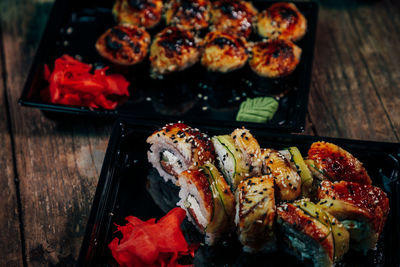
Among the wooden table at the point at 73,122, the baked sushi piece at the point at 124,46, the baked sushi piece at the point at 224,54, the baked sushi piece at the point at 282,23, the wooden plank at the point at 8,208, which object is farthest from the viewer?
the baked sushi piece at the point at 282,23

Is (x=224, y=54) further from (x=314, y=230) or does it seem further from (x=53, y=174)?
(x=314, y=230)

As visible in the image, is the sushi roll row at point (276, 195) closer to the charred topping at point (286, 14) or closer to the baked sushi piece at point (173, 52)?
the baked sushi piece at point (173, 52)

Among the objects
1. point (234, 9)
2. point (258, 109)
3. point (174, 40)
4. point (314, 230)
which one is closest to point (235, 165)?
point (314, 230)

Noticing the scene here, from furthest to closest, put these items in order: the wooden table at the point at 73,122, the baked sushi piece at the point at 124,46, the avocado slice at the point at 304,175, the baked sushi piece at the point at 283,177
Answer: the baked sushi piece at the point at 124,46 < the wooden table at the point at 73,122 < the avocado slice at the point at 304,175 < the baked sushi piece at the point at 283,177

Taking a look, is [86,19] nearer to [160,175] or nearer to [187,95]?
[187,95]

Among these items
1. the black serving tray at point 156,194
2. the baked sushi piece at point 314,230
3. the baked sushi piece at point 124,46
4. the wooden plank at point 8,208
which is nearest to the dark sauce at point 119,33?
the baked sushi piece at point 124,46

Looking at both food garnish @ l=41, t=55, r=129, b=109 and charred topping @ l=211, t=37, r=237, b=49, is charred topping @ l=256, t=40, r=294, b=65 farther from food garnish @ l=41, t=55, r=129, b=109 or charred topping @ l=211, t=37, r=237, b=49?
food garnish @ l=41, t=55, r=129, b=109

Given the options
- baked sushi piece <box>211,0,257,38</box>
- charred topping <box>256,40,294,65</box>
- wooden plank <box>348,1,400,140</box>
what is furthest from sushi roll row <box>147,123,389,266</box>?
baked sushi piece <box>211,0,257,38</box>

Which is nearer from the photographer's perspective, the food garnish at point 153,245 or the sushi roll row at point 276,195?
the sushi roll row at point 276,195

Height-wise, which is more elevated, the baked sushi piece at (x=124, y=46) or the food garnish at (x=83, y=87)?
the baked sushi piece at (x=124, y=46)
